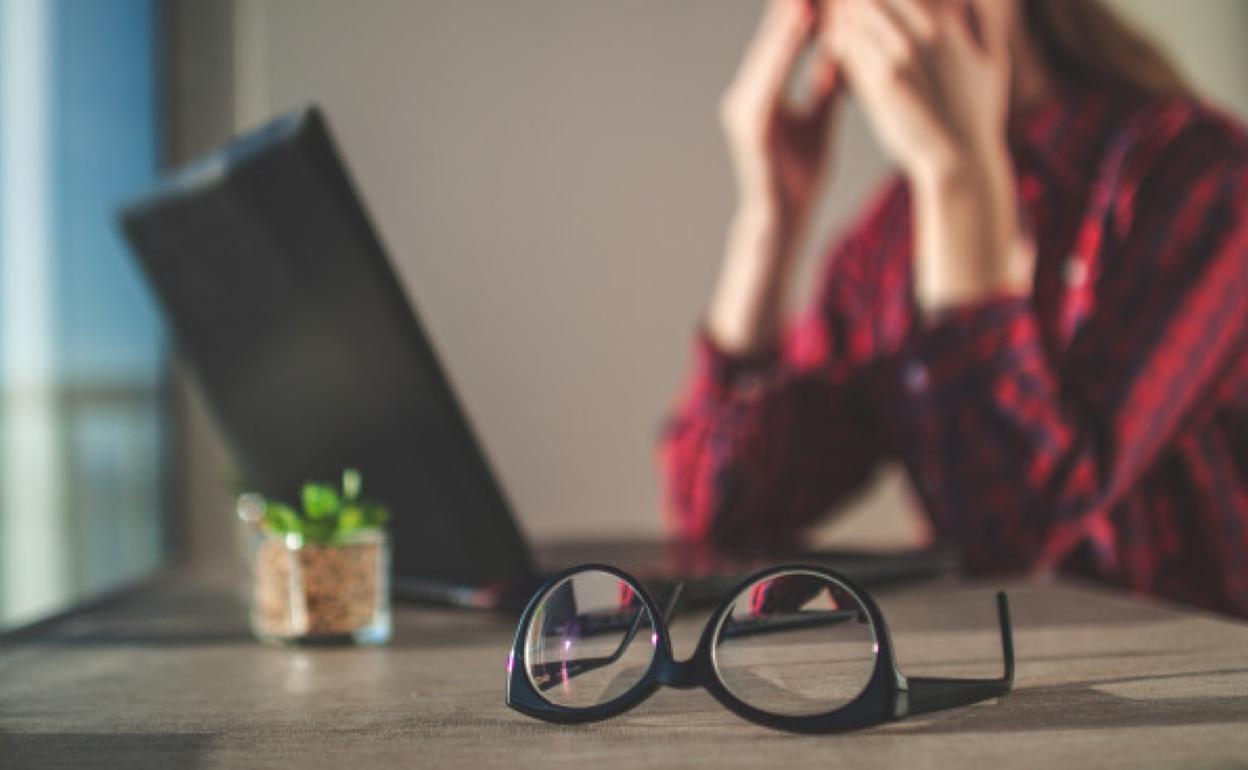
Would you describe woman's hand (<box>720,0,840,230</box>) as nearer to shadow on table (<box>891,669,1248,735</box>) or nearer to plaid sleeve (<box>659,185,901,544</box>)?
plaid sleeve (<box>659,185,901,544</box>)

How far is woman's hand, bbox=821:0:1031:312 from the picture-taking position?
103cm

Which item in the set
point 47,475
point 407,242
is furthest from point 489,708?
point 407,242

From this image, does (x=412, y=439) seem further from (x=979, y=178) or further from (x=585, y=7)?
(x=585, y=7)

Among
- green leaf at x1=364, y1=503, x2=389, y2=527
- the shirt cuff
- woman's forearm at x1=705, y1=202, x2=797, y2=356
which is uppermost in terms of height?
woman's forearm at x1=705, y1=202, x2=797, y2=356

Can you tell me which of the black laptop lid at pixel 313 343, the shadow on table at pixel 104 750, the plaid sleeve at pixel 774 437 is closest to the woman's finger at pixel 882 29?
the plaid sleeve at pixel 774 437

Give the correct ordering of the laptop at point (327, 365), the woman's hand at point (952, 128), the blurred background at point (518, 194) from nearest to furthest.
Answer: the laptop at point (327, 365)
the woman's hand at point (952, 128)
the blurred background at point (518, 194)

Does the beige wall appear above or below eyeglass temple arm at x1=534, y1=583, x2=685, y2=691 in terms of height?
above

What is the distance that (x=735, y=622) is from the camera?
417 millimetres

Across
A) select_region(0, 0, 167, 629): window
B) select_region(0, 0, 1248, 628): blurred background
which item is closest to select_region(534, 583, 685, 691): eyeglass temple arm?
select_region(0, 0, 167, 629): window

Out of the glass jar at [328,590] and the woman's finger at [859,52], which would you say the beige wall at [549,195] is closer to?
the woman's finger at [859,52]

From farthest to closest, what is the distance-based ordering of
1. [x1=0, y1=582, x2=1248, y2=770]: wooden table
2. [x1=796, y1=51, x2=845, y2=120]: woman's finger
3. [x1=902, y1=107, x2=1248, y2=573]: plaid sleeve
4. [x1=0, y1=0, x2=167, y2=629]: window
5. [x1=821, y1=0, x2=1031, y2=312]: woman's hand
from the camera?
1. [x1=0, y1=0, x2=167, y2=629]: window
2. [x1=796, y1=51, x2=845, y2=120]: woman's finger
3. [x1=821, y1=0, x2=1031, y2=312]: woman's hand
4. [x1=902, y1=107, x2=1248, y2=573]: plaid sleeve
5. [x1=0, y1=582, x2=1248, y2=770]: wooden table

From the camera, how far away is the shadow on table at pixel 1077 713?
405mm

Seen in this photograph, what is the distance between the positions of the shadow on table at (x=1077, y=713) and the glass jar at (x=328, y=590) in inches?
13.9

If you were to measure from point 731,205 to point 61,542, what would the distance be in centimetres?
130
